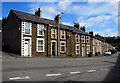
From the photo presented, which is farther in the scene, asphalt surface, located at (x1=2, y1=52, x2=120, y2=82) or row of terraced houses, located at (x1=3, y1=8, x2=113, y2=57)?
row of terraced houses, located at (x1=3, y1=8, x2=113, y2=57)

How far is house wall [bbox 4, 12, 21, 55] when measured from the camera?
2144 cm

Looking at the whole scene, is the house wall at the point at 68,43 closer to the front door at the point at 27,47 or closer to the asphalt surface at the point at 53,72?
the front door at the point at 27,47

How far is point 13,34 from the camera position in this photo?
23266 millimetres

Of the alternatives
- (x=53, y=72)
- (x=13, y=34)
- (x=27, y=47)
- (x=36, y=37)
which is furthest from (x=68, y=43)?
(x=53, y=72)

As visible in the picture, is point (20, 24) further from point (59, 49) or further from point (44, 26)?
point (59, 49)

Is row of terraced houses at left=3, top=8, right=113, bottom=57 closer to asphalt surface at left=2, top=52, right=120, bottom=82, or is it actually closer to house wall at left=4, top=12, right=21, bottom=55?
house wall at left=4, top=12, right=21, bottom=55

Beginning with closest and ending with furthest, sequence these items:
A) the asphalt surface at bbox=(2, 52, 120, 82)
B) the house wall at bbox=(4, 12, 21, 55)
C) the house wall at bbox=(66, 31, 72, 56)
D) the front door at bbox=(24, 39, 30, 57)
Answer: the asphalt surface at bbox=(2, 52, 120, 82) < the front door at bbox=(24, 39, 30, 57) < the house wall at bbox=(4, 12, 21, 55) < the house wall at bbox=(66, 31, 72, 56)

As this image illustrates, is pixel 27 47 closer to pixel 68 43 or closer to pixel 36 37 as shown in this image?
pixel 36 37

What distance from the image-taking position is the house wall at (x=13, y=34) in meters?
21.4

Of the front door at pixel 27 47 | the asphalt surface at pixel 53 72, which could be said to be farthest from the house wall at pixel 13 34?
the asphalt surface at pixel 53 72

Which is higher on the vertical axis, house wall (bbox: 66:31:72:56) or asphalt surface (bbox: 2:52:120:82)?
house wall (bbox: 66:31:72:56)

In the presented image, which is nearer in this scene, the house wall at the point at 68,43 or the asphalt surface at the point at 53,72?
the asphalt surface at the point at 53,72

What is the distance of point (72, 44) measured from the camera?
31109mm

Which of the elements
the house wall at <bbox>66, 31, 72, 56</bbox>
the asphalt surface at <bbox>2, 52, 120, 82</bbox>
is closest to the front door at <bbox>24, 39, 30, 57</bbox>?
the asphalt surface at <bbox>2, 52, 120, 82</bbox>
